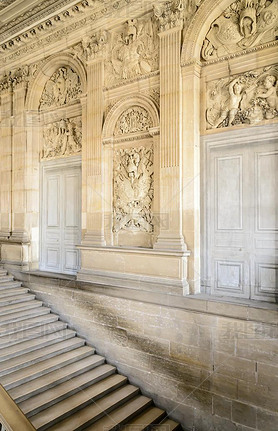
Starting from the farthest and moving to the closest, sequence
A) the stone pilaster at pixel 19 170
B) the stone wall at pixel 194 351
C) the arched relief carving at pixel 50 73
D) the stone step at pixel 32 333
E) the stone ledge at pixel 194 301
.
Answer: the stone pilaster at pixel 19 170 → the arched relief carving at pixel 50 73 → the stone step at pixel 32 333 → the stone ledge at pixel 194 301 → the stone wall at pixel 194 351

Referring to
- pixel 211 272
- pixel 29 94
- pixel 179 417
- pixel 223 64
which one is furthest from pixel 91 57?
pixel 179 417

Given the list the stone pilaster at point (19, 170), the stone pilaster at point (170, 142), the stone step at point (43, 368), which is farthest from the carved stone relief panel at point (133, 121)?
the stone step at point (43, 368)

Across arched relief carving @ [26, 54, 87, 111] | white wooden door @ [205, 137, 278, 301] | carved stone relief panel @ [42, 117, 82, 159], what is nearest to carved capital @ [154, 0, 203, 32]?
arched relief carving @ [26, 54, 87, 111]

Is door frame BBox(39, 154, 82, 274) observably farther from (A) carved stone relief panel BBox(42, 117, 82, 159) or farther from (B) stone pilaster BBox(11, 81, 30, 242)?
(B) stone pilaster BBox(11, 81, 30, 242)

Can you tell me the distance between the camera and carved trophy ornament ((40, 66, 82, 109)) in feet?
25.0

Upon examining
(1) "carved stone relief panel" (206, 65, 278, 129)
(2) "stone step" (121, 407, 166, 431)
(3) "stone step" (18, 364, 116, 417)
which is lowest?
(2) "stone step" (121, 407, 166, 431)

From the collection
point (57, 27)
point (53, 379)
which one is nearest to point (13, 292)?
point (53, 379)

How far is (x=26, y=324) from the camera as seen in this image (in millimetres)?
6312

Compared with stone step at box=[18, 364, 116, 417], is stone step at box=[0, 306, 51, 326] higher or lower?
higher

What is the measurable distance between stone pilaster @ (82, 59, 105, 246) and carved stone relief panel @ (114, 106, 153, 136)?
0.45 m

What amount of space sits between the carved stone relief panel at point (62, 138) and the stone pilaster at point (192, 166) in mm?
2879

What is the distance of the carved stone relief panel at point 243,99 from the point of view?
4.98m

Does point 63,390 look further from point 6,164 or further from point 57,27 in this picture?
point 57,27

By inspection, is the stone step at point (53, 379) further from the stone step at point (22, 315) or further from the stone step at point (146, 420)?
the stone step at point (22, 315)
